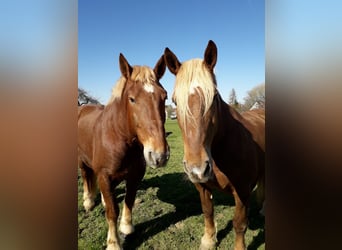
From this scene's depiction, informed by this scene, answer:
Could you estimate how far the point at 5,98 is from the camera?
76 cm

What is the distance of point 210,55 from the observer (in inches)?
47.2

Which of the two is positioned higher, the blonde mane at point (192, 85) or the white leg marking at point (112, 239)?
the blonde mane at point (192, 85)

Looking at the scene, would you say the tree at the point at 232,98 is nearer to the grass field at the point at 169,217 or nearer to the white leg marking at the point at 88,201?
the grass field at the point at 169,217

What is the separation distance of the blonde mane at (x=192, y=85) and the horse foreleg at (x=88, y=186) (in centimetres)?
98

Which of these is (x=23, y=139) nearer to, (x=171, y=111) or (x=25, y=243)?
(x=25, y=243)

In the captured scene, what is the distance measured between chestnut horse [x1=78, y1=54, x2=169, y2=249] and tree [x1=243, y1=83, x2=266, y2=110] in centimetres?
47

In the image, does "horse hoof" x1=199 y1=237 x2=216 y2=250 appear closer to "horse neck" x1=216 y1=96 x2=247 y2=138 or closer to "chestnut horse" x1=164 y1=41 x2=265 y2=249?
"chestnut horse" x1=164 y1=41 x2=265 y2=249

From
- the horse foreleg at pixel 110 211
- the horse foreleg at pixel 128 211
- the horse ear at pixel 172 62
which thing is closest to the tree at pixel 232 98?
the horse ear at pixel 172 62

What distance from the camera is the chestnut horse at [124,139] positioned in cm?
133

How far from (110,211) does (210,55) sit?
118 cm

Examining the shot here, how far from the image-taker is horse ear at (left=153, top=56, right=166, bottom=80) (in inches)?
53.5

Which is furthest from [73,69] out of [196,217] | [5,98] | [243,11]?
[196,217]

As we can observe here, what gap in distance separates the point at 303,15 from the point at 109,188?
4.75 ft

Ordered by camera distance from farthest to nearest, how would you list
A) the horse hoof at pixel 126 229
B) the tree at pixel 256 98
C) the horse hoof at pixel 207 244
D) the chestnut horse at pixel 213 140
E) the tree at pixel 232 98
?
the horse hoof at pixel 126 229 → the horse hoof at pixel 207 244 → the tree at pixel 232 98 → the tree at pixel 256 98 → the chestnut horse at pixel 213 140
